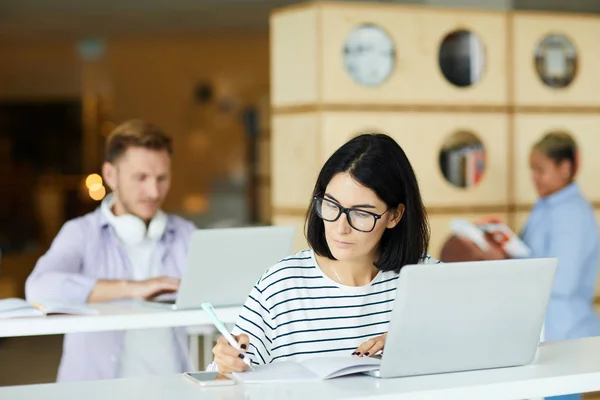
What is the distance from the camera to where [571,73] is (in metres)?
6.87

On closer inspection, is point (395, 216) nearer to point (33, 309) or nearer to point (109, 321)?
point (109, 321)

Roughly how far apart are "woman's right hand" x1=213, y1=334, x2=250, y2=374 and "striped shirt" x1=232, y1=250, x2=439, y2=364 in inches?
6.9

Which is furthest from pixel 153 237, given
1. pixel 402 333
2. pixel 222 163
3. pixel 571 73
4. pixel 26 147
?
pixel 26 147

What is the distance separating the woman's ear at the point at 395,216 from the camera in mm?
2776

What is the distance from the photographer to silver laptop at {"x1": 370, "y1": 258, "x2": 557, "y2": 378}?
7.51 feet

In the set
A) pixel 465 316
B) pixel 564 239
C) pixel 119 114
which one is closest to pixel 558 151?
pixel 564 239

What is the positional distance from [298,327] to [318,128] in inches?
137

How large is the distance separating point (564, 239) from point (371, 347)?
3137 millimetres

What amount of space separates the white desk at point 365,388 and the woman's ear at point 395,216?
504 mm

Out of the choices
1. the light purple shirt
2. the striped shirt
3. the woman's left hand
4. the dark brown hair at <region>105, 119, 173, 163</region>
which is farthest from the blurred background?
the woman's left hand

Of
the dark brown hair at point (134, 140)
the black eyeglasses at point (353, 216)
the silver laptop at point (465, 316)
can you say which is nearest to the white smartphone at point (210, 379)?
the silver laptop at point (465, 316)

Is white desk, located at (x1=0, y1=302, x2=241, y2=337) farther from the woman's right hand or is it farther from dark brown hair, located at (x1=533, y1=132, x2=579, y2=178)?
dark brown hair, located at (x1=533, y1=132, x2=579, y2=178)

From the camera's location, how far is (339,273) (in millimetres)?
2795

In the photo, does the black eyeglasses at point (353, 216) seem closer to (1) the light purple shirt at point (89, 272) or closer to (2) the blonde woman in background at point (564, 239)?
(1) the light purple shirt at point (89, 272)
